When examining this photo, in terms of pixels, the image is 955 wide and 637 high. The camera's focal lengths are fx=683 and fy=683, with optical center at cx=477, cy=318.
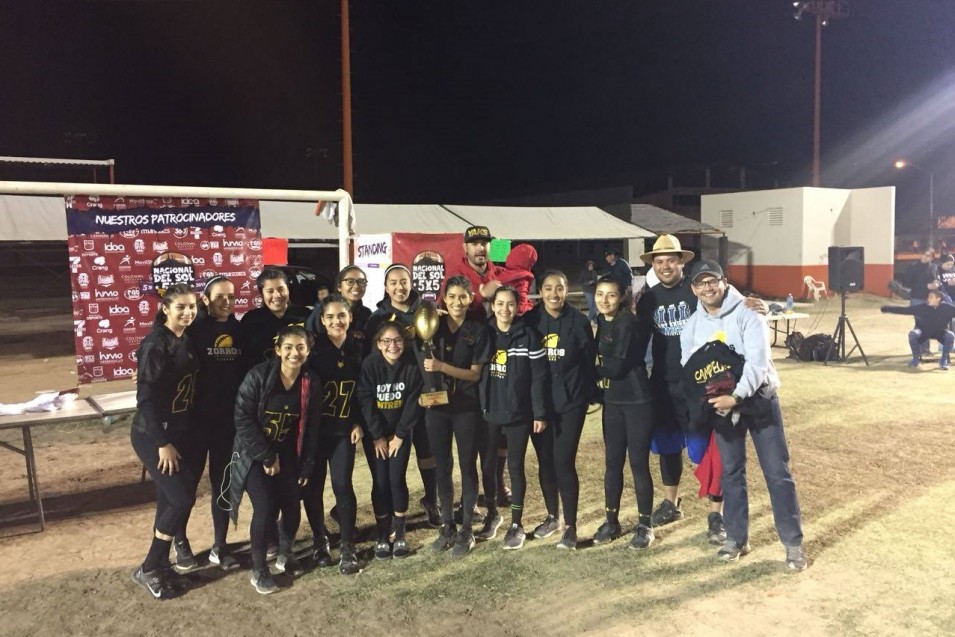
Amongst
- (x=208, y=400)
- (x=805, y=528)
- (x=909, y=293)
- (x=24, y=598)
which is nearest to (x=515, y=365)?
(x=208, y=400)

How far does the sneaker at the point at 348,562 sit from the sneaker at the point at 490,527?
84 centimetres

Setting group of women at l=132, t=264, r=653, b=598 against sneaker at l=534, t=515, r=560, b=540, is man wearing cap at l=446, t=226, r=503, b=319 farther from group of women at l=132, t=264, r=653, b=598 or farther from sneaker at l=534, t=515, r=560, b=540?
sneaker at l=534, t=515, r=560, b=540

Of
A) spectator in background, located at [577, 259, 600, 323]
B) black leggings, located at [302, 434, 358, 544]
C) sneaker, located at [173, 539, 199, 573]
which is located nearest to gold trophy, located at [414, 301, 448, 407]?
black leggings, located at [302, 434, 358, 544]

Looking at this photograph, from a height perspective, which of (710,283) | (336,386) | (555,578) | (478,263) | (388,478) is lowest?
(555,578)

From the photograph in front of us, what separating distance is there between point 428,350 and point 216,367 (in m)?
1.27

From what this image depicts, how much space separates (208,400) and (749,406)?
316cm

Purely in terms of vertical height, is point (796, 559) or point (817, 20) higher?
point (817, 20)

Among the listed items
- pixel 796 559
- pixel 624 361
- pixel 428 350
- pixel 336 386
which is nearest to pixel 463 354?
pixel 428 350

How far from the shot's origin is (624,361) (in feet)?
13.5

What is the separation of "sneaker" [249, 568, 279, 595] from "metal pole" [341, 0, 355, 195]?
11.0 meters

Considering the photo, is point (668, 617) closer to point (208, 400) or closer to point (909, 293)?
point (208, 400)

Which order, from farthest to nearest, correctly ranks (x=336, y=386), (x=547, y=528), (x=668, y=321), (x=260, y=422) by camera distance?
(x=547, y=528) < (x=668, y=321) < (x=336, y=386) < (x=260, y=422)

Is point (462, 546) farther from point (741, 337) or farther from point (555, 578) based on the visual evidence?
point (741, 337)

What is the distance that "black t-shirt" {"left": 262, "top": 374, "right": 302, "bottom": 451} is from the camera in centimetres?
375
